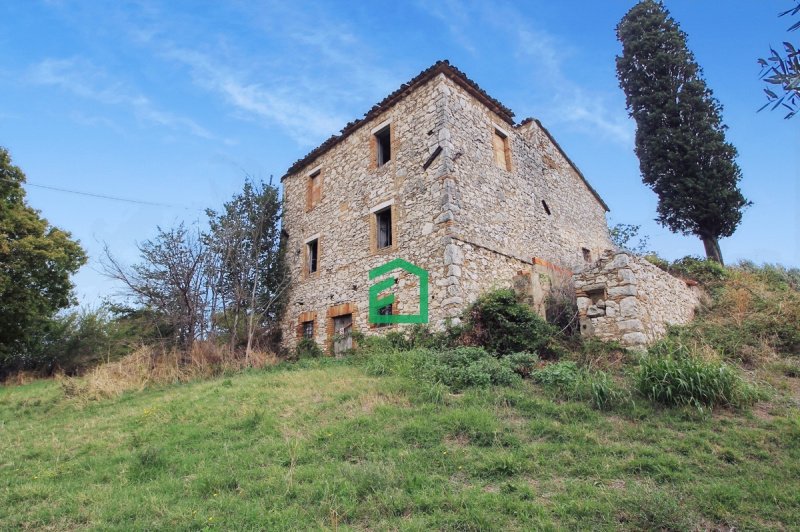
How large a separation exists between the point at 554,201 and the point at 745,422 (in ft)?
35.4

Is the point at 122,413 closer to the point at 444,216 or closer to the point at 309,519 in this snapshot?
the point at 309,519

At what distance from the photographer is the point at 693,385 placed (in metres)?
5.65

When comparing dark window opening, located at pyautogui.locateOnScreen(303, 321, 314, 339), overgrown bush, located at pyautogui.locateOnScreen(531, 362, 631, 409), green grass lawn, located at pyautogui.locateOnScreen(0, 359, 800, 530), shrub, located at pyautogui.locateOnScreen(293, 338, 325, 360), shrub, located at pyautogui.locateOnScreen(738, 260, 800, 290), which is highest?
shrub, located at pyautogui.locateOnScreen(738, 260, 800, 290)

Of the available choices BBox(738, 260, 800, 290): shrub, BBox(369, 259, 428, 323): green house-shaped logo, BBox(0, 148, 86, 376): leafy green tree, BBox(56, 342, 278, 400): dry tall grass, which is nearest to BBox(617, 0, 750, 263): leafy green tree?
BBox(738, 260, 800, 290): shrub

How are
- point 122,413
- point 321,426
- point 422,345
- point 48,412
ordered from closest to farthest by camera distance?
1. point 321,426
2. point 122,413
3. point 48,412
4. point 422,345

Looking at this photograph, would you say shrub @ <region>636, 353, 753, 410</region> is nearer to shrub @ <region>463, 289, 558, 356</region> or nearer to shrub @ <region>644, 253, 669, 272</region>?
shrub @ <region>463, 289, 558, 356</region>

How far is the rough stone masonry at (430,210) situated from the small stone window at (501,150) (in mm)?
41

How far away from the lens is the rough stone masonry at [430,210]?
35.4ft

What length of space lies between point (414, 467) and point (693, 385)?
12.8 ft

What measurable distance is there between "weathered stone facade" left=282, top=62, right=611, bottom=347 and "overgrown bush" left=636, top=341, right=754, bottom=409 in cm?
433

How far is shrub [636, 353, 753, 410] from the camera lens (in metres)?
5.58

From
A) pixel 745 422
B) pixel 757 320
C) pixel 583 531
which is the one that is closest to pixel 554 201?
pixel 757 320

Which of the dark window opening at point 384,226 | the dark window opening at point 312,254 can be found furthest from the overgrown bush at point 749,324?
the dark window opening at point 312,254

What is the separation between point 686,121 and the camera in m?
16.6
